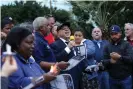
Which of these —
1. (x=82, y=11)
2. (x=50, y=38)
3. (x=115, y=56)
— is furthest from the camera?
(x=82, y=11)

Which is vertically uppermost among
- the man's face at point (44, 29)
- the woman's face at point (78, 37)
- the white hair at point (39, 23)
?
the white hair at point (39, 23)

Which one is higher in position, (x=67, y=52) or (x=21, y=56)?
(x=21, y=56)

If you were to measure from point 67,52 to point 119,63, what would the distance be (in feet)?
4.81

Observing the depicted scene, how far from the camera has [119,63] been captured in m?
6.95

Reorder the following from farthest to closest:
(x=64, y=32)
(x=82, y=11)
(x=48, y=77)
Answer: (x=82, y=11)
(x=64, y=32)
(x=48, y=77)

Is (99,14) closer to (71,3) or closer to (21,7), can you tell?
(71,3)

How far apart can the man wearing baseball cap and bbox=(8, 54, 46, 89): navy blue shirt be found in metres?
3.19

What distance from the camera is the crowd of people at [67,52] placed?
3770 mm

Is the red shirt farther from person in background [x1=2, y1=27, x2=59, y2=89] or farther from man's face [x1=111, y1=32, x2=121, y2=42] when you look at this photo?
person in background [x1=2, y1=27, x2=59, y2=89]

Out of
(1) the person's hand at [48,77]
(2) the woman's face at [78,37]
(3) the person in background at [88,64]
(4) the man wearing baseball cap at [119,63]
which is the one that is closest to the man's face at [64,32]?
(3) the person in background at [88,64]

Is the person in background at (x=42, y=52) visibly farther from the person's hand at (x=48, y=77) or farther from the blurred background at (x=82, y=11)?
the blurred background at (x=82, y=11)

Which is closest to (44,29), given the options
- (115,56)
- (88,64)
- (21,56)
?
(21,56)

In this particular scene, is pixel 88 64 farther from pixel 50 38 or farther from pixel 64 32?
pixel 50 38

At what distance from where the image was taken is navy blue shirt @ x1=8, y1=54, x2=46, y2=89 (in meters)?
3.58
